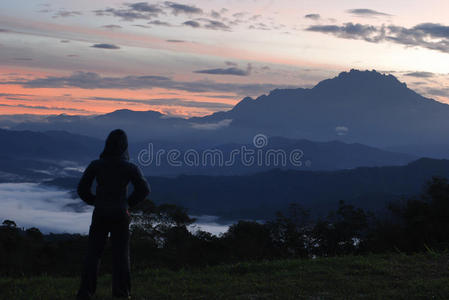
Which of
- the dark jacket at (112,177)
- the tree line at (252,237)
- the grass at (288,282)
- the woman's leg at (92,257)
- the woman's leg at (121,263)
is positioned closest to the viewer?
the dark jacket at (112,177)

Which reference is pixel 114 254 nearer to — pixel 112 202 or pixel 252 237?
pixel 112 202

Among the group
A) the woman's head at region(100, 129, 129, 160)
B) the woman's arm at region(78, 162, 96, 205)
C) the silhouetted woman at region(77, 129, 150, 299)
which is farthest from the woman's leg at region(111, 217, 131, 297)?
the woman's head at region(100, 129, 129, 160)

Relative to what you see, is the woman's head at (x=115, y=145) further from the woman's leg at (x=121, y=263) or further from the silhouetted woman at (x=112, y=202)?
the woman's leg at (x=121, y=263)

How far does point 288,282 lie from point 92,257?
12.7 ft

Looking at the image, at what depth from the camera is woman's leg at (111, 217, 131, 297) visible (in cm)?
746

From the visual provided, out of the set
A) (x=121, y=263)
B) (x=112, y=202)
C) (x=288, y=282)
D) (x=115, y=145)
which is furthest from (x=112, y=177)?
(x=288, y=282)

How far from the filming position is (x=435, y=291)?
25.8 feet

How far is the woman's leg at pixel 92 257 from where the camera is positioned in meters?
7.36

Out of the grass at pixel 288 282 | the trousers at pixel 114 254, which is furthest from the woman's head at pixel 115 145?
the grass at pixel 288 282

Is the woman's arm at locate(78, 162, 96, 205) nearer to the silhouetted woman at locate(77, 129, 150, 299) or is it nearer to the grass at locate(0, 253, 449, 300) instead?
the silhouetted woman at locate(77, 129, 150, 299)

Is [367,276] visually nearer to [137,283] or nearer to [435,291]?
[435,291]

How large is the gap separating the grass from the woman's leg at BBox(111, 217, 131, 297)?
0.82ft

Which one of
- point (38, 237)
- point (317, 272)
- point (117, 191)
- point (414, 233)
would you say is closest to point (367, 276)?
point (317, 272)

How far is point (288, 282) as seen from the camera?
28.7 feet
